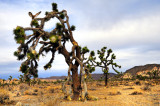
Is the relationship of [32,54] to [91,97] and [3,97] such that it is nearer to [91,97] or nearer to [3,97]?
[3,97]

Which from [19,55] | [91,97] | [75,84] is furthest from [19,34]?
[91,97]

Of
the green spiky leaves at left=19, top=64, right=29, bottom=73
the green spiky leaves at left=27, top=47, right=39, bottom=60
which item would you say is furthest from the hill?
the green spiky leaves at left=27, top=47, right=39, bottom=60

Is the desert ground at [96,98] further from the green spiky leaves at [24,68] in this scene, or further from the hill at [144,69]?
the hill at [144,69]

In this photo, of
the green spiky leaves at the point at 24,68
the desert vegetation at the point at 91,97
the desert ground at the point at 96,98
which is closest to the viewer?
the desert ground at the point at 96,98

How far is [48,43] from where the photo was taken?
34.6 ft

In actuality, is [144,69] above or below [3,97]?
above

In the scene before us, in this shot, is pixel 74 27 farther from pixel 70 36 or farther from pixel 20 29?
pixel 20 29

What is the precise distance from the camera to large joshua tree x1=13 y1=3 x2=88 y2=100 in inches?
350

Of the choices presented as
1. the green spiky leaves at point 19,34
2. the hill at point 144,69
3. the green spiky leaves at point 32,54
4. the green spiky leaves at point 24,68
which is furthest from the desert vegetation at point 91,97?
the hill at point 144,69

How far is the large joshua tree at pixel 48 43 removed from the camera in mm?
8887

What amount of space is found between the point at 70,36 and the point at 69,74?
286 cm

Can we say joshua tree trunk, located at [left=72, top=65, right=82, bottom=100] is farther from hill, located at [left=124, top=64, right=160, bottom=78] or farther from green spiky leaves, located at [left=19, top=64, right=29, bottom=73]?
hill, located at [left=124, top=64, right=160, bottom=78]

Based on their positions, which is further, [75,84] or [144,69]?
[144,69]

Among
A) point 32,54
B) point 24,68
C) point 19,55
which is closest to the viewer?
point 32,54
